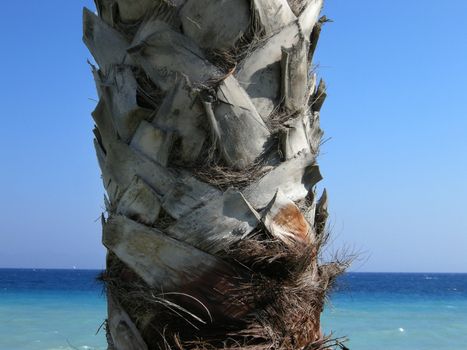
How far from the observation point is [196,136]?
1617mm

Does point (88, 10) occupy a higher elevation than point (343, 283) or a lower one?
higher

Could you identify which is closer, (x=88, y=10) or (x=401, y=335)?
(x=88, y=10)

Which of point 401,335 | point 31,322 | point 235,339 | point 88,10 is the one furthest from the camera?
point 31,322

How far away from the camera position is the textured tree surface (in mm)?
1540

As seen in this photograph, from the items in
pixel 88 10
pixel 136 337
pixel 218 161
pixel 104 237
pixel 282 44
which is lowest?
pixel 136 337

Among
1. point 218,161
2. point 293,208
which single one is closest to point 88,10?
point 218,161

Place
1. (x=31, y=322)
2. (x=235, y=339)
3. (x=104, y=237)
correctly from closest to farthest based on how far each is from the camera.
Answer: (x=235, y=339), (x=104, y=237), (x=31, y=322)

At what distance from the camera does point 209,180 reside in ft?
5.21

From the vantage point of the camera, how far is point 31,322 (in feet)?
68.8

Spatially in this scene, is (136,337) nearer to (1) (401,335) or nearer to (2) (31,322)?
(1) (401,335)

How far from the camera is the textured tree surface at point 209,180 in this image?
5.05 feet

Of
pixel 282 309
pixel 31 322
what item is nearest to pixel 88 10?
pixel 282 309

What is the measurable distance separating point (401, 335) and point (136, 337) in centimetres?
1827

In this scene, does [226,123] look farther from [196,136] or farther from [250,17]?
[250,17]
